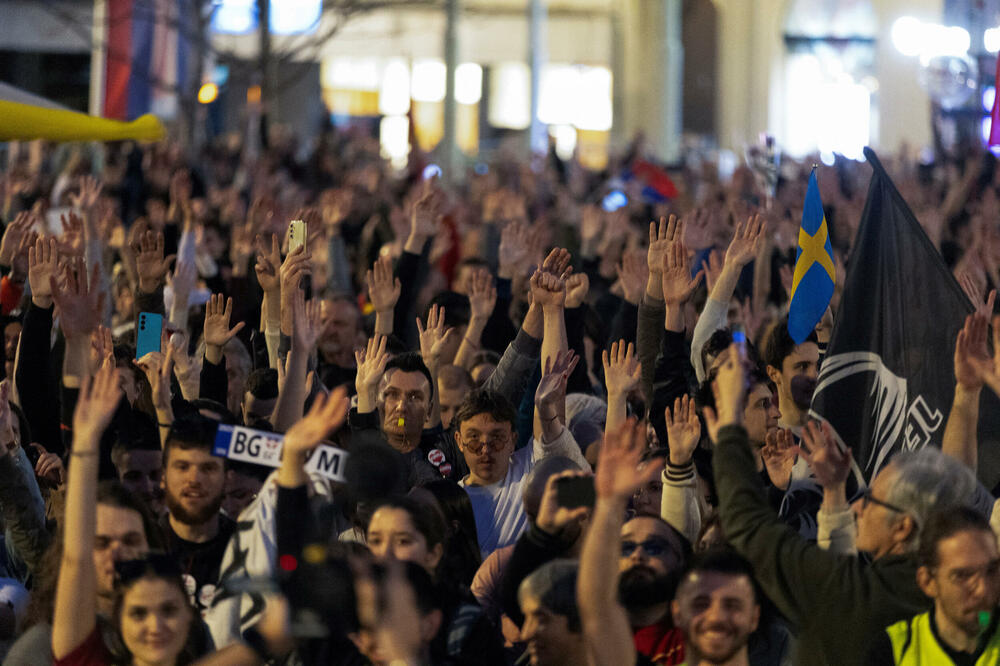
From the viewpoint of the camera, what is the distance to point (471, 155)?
1558 inches

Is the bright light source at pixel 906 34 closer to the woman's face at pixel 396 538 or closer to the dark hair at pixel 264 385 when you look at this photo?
the dark hair at pixel 264 385

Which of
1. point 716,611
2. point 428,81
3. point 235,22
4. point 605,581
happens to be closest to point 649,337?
point 716,611

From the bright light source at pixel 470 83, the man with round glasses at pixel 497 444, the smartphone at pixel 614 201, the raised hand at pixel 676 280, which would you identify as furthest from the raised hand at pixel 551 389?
the bright light source at pixel 470 83

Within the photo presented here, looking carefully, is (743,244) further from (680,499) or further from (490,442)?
(680,499)

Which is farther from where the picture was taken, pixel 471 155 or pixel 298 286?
pixel 471 155

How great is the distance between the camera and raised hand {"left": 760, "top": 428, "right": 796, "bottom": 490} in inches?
214

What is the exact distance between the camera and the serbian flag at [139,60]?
57.5 feet

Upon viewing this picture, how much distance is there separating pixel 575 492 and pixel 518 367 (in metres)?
2.07

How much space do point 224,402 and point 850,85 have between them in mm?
33631

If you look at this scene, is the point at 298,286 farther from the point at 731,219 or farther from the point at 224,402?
the point at 731,219

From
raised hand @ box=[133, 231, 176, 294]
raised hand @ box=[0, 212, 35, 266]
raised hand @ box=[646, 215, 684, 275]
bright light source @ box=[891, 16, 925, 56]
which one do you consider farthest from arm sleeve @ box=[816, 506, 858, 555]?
bright light source @ box=[891, 16, 925, 56]

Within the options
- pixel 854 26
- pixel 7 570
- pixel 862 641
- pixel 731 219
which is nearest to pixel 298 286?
pixel 7 570

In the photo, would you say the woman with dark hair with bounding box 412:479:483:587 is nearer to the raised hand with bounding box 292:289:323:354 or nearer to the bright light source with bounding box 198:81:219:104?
the raised hand with bounding box 292:289:323:354

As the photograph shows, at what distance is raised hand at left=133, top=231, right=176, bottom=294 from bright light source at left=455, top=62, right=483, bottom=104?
34674 mm
